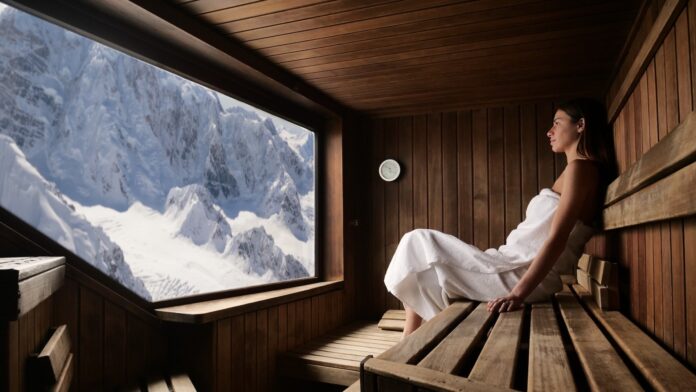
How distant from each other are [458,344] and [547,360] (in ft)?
0.86

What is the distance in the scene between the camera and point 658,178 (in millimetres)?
1365

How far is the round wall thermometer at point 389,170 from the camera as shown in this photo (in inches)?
158

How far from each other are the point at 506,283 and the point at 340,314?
1829 millimetres

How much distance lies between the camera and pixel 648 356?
134 cm

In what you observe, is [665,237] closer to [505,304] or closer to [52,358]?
[505,304]

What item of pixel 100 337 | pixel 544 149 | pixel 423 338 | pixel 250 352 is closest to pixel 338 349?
pixel 250 352

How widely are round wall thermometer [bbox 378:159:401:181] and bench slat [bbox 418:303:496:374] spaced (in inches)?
86.1

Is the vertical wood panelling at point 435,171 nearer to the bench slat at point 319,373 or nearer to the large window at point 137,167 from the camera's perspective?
the large window at point 137,167

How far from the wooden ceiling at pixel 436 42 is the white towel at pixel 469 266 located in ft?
2.81

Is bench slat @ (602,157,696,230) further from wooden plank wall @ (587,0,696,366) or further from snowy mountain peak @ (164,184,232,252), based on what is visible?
snowy mountain peak @ (164,184,232,252)

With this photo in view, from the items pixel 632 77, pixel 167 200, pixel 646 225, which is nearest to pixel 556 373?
pixel 646 225

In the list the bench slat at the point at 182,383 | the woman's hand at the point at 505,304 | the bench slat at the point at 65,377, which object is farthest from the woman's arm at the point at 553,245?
the bench slat at the point at 65,377

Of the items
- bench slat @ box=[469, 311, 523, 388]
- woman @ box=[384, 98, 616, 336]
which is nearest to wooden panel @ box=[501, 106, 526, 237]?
woman @ box=[384, 98, 616, 336]

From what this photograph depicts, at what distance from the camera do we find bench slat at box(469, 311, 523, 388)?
113cm
